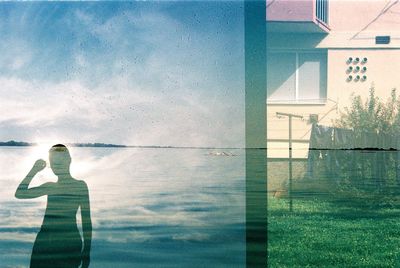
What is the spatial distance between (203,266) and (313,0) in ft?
49.0

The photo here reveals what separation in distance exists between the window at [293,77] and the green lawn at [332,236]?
9.44 m

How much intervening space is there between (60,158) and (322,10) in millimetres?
19374

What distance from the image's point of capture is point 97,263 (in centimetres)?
A: 645

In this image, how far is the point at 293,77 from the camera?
22.5 metres

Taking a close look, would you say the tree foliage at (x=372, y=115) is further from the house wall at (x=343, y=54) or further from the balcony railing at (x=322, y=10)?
the balcony railing at (x=322, y=10)

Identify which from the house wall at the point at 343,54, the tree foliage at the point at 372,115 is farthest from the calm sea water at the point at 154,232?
the tree foliage at the point at 372,115

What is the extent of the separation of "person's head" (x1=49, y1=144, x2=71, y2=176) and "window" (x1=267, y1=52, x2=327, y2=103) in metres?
19.0

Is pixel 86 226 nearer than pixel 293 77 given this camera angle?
Yes

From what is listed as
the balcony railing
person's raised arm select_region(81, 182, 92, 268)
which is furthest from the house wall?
person's raised arm select_region(81, 182, 92, 268)

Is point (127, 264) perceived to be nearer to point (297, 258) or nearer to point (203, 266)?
point (203, 266)

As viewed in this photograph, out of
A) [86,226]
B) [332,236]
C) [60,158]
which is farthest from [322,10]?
[60,158]

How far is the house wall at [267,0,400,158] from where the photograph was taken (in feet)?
73.8

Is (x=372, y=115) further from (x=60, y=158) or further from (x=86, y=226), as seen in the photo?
(x=60, y=158)

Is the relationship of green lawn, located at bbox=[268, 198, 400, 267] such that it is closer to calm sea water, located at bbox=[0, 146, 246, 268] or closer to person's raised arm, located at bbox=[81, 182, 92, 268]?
calm sea water, located at bbox=[0, 146, 246, 268]
